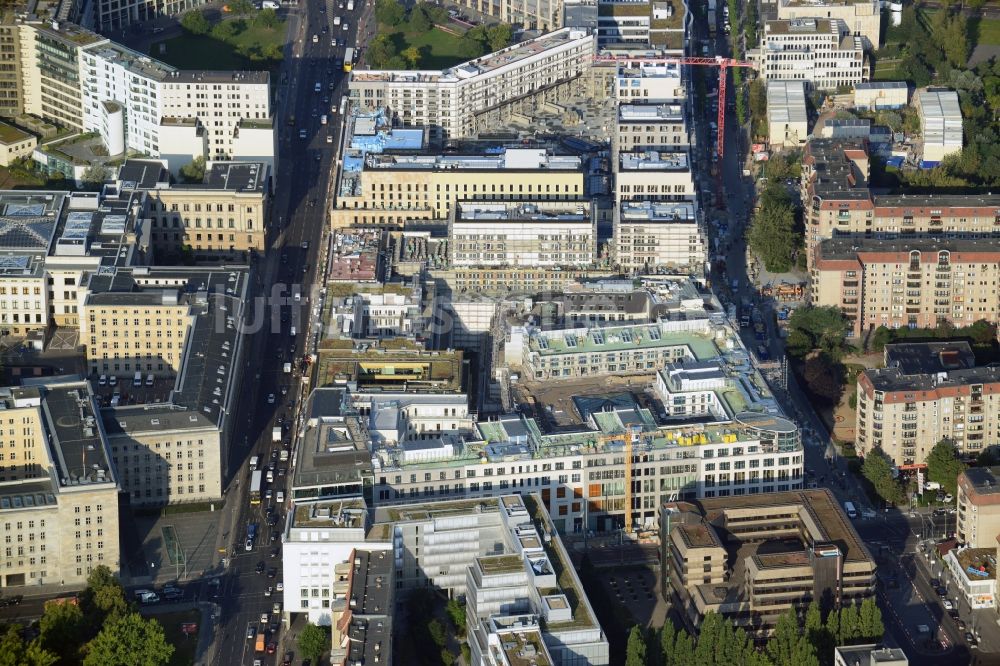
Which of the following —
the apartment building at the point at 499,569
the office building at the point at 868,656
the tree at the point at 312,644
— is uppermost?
the apartment building at the point at 499,569

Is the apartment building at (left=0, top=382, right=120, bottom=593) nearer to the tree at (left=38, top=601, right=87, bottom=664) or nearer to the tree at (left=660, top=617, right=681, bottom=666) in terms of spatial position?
the tree at (left=38, top=601, right=87, bottom=664)

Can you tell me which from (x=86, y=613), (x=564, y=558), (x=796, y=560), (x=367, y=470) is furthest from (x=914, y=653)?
(x=86, y=613)

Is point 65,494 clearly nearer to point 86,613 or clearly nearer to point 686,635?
point 86,613

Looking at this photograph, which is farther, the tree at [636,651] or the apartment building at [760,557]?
the apartment building at [760,557]

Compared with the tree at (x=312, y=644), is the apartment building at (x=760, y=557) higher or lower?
higher

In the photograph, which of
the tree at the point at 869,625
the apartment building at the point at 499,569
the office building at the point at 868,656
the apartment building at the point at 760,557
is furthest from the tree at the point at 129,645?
the tree at the point at 869,625

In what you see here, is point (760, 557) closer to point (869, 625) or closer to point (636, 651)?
point (869, 625)

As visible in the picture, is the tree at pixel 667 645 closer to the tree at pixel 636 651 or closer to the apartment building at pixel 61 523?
the tree at pixel 636 651
